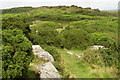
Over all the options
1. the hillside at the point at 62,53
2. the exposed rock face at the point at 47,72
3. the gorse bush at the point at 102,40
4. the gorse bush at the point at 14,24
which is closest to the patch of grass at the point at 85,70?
the hillside at the point at 62,53

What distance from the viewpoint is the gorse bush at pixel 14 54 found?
5.98 m

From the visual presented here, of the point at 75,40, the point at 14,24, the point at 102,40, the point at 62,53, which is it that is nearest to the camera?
the point at 14,24

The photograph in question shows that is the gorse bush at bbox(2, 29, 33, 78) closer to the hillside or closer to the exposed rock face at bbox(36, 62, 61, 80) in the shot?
the hillside

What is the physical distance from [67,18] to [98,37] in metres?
25.3

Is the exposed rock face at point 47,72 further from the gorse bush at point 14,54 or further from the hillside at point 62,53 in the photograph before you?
the gorse bush at point 14,54

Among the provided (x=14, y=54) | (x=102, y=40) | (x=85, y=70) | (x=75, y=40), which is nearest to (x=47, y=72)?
(x=14, y=54)

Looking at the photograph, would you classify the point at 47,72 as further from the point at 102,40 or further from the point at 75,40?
the point at 102,40

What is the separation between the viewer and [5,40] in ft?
21.7

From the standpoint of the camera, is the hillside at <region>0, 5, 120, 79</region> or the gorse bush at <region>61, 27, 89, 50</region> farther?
the gorse bush at <region>61, 27, 89, 50</region>

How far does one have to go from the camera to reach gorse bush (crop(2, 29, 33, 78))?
5.98 meters

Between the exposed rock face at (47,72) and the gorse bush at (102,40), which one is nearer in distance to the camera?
the exposed rock face at (47,72)

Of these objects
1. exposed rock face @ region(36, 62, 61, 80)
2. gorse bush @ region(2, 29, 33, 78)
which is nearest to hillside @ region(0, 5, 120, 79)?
gorse bush @ region(2, 29, 33, 78)

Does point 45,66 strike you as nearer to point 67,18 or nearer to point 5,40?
point 5,40

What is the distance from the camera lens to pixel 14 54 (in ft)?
21.5
